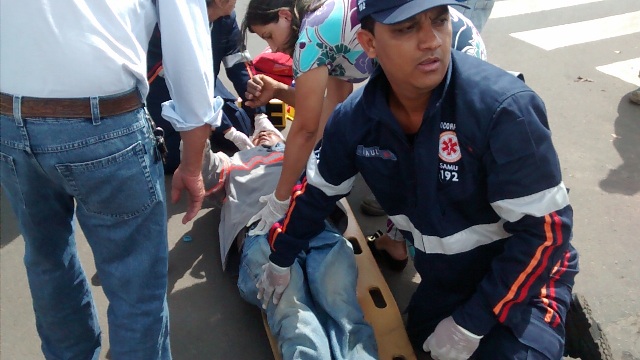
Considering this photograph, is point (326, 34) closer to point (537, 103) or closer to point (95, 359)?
point (537, 103)

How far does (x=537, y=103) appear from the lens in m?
1.64

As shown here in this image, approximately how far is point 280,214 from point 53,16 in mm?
1339

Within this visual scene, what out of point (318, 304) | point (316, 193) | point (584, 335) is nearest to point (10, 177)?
point (316, 193)

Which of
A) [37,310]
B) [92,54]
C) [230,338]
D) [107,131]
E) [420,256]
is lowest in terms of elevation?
[230,338]

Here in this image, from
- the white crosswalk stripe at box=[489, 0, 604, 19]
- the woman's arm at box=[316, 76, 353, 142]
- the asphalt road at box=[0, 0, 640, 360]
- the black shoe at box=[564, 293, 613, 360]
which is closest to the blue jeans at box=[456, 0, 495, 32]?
the woman's arm at box=[316, 76, 353, 142]

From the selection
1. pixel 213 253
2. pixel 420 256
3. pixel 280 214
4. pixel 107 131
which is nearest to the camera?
pixel 107 131

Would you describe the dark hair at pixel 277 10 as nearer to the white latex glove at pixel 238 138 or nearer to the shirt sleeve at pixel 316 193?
the shirt sleeve at pixel 316 193

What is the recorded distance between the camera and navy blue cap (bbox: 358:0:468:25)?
62.7 inches

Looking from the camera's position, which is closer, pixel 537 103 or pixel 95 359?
pixel 537 103

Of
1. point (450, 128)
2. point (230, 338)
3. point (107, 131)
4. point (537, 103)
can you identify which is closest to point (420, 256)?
point (450, 128)

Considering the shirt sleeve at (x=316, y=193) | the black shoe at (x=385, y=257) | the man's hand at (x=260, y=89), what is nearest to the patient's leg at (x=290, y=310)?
the shirt sleeve at (x=316, y=193)

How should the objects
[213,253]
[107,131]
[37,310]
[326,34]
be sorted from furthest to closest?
[213,253], [326,34], [37,310], [107,131]

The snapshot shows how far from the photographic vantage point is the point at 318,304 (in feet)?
7.36

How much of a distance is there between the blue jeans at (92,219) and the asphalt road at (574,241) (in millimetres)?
569
